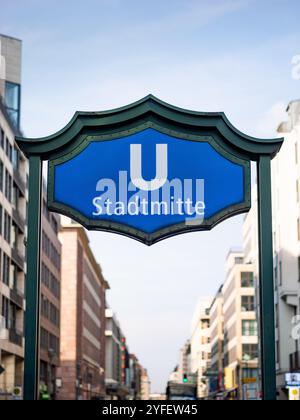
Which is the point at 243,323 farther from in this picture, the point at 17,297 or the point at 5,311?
the point at 5,311

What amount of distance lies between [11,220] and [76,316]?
2069 inches

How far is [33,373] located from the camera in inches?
452

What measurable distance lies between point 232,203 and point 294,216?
207 feet

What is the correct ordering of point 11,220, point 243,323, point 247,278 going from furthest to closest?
point 243,323 < point 247,278 < point 11,220

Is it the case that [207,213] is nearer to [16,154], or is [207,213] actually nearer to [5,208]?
[5,208]

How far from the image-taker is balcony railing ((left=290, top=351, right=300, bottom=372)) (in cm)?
7016

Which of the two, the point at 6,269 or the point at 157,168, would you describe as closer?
the point at 157,168

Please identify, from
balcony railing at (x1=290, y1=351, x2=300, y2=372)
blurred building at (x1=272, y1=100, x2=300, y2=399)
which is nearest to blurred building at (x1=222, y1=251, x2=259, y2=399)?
blurred building at (x1=272, y1=100, x2=300, y2=399)

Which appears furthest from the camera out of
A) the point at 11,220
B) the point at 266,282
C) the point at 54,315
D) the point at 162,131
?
the point at 54,315

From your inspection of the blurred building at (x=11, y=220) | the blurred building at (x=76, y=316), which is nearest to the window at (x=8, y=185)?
the blurred building at (x=11, y=220)

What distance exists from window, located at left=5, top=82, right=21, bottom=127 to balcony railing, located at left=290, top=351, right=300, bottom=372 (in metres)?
31.5

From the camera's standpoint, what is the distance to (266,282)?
11.9m

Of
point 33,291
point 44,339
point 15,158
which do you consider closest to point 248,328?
point 44,339

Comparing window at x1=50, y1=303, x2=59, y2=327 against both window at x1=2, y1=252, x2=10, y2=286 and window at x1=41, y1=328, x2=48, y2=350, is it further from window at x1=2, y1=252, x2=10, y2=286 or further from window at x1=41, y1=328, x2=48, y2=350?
window at x1=2, y1=252, x2=10, y2=286
